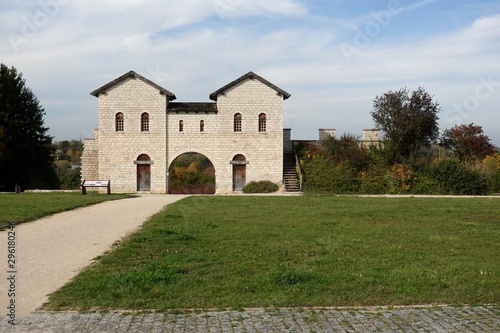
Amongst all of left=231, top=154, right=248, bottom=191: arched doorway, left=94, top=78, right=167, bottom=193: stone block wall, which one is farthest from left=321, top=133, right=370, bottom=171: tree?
left=94, top=78, right=167, bottom=193: stone block wall

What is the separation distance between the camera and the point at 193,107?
35875 mm

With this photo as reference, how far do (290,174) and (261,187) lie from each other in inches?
92.1

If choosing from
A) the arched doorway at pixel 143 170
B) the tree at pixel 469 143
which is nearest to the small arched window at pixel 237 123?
the arched doorway at pixel 143 170

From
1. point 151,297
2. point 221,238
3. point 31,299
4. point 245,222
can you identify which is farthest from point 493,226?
point 31,299

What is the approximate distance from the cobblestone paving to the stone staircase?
2819cm

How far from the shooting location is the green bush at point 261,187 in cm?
3506

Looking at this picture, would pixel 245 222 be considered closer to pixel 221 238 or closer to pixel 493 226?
pixel 221 238

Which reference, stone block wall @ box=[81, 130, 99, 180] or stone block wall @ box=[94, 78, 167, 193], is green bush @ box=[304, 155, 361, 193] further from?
stone block wall @ box=[81, 130, 99, 180]

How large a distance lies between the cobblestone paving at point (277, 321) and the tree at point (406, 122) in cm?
2932

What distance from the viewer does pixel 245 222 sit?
1527 centimetres

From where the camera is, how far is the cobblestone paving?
5824 millimetres

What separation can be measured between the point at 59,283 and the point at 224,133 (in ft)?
92.7

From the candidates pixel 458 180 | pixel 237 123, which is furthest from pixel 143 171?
pixel 458 180

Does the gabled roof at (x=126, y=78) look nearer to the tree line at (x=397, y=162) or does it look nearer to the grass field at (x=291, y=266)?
the tree line at (x=397, y=162)
